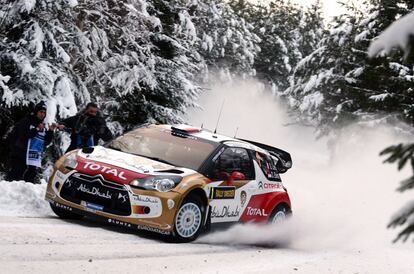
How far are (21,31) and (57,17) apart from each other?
0.91 meters

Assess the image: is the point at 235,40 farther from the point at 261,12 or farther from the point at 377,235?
the point at 377,235

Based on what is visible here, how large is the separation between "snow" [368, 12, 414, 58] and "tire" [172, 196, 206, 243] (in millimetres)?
6252

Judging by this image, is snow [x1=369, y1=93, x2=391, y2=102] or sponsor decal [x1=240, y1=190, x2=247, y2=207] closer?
sponsor decal [x1=240, y1=190, x2=247, y2=207]

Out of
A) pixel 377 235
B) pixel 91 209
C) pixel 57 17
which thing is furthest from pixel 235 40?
pixel 91 209

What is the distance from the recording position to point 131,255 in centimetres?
738

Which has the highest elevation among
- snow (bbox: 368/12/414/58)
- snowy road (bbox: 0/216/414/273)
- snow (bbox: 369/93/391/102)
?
snow (bbox: 369/93/391/102)

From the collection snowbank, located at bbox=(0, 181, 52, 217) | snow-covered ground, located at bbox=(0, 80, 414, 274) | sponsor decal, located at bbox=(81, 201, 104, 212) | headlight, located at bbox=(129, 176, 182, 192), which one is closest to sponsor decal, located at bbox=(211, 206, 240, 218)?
snow-covered ground, located at bbox=(0, 80, 414, 274)

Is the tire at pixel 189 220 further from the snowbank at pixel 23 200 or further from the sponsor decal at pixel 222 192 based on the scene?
the snowbank at pixel 23 200

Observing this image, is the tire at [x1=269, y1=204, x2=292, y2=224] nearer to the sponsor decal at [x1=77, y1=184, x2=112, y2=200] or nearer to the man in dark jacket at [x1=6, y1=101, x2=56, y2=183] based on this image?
the sponsor decal at [x1=77, y1=184, x2=112, y2=200]

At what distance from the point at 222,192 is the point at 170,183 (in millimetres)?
1085

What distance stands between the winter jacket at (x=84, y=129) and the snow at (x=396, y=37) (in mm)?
9688

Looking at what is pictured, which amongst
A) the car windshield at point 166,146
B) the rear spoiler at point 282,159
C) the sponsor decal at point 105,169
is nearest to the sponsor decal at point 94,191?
the sponsor decal at point 105,169

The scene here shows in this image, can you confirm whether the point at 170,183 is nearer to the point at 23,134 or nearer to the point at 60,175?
the point at 60,175

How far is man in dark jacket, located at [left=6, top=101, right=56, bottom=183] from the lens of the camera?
11.4 meters
